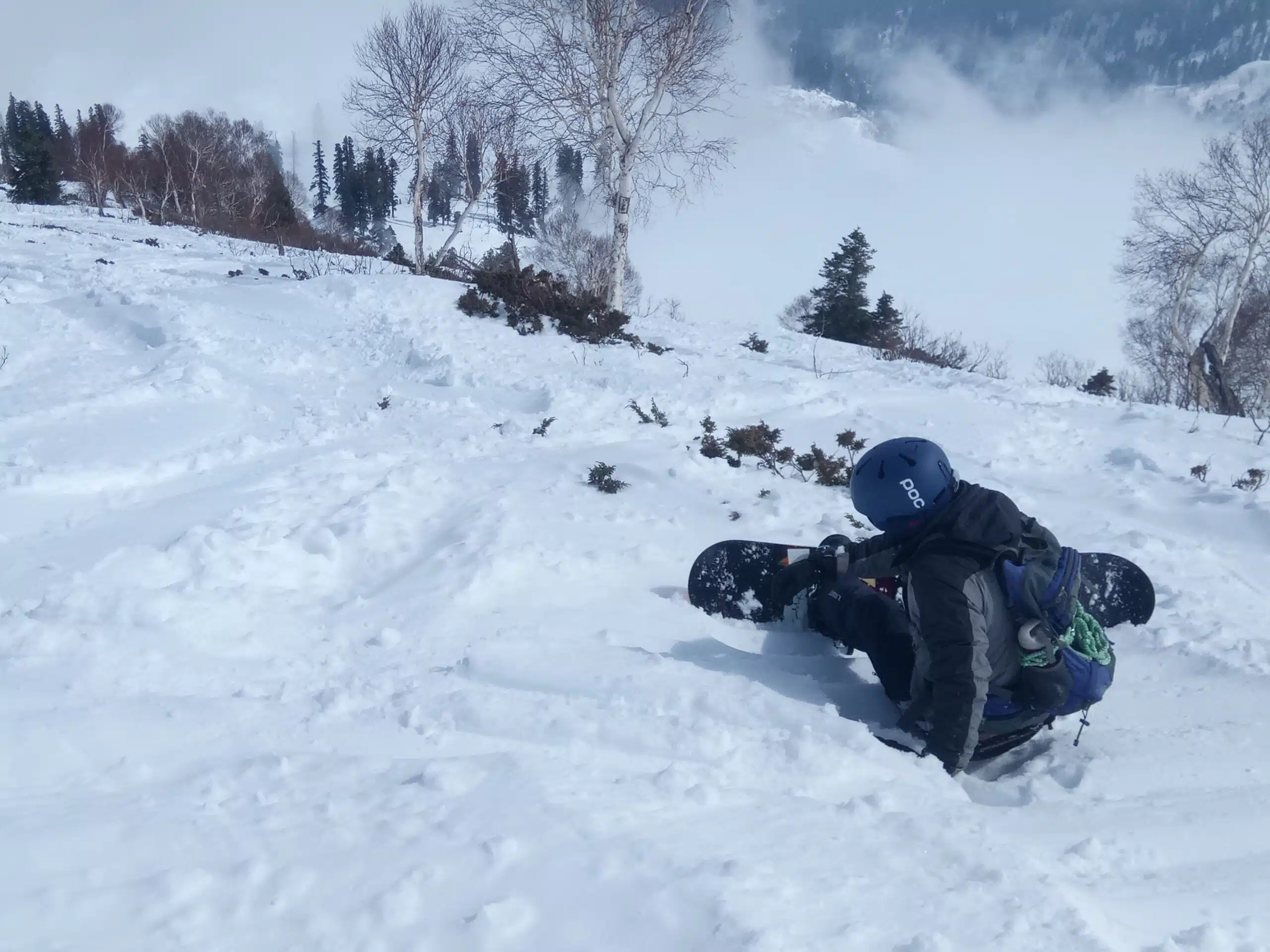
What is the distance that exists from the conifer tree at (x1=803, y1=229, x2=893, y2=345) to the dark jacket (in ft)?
81.1

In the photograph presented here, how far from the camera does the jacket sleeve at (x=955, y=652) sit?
2.55m

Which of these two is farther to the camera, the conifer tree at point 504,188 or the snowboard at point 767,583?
the conifer tree at point 504,188

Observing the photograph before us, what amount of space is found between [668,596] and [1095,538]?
2.90m

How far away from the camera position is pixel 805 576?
3.55 metres

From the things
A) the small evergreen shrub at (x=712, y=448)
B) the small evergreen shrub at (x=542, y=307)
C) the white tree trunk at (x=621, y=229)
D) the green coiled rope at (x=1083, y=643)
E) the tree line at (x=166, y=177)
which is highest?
the tree line at (x=166, y=177)

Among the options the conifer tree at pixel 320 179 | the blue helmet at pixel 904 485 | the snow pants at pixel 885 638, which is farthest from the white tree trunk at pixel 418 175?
the conifer tree at pixel 320 179

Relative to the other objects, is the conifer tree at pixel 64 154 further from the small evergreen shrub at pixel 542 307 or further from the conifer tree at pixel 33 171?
the small evergreen shrub at pixel 542 307

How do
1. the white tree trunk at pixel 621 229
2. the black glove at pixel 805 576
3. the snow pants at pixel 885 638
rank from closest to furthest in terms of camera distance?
the snow pants at pixel 885 638 → the black glove at pixel 805 576 → the white tree trunk at pixel 621 229

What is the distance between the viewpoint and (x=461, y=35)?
14523mm

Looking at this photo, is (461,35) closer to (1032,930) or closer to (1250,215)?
(1032,930)

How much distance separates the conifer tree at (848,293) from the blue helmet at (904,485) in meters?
24.6

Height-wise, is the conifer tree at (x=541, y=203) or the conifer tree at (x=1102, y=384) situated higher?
the conifer tree at (x=541, y=203)

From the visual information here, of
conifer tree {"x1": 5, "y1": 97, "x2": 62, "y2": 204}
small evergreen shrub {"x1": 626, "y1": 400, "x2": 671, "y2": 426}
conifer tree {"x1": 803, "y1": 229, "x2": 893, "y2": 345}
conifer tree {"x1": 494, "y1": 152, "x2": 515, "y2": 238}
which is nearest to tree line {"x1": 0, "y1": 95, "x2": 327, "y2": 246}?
conifer tree {"x1": 5, "y1": 97, "x2": 62, "y2": 204}

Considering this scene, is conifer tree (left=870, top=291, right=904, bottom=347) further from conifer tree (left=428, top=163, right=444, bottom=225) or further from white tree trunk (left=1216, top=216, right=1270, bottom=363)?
conifer tree (left=428, top=163, right=444, bottom=225)
